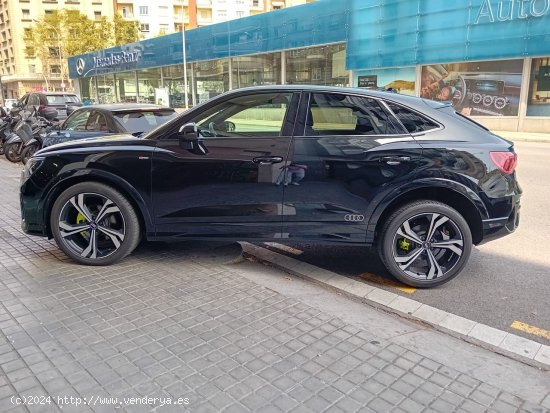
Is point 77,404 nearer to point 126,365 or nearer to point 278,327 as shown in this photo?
point 126,365

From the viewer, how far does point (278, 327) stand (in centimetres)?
330

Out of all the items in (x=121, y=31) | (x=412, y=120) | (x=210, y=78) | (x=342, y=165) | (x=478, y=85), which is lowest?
(x=342, y=165)

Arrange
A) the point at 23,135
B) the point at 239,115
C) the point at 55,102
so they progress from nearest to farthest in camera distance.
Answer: the point at 239,115, the point at 23,135, the point at 55,102

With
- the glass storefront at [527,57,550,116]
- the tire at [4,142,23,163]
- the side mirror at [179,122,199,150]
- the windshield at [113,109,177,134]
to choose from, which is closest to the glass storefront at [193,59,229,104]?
the glass storefront at [527,57,550,116]

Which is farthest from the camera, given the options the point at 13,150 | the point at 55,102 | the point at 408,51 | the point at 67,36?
the point at 67,36

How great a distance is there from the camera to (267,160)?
13.2 feet

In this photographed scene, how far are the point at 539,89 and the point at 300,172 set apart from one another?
20.0 meters

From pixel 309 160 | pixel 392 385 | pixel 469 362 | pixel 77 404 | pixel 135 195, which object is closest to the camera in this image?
pixel 77 404

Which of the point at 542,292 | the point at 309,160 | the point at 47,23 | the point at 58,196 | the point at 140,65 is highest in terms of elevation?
the point at 47,23

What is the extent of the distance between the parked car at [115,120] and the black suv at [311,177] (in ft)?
10.9

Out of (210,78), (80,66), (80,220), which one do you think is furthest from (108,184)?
(80,66)

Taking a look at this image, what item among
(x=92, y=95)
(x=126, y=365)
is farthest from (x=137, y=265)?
(x=92, y=95)

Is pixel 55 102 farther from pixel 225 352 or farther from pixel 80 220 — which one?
pixel 225 352

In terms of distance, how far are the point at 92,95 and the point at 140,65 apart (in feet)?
48.0
